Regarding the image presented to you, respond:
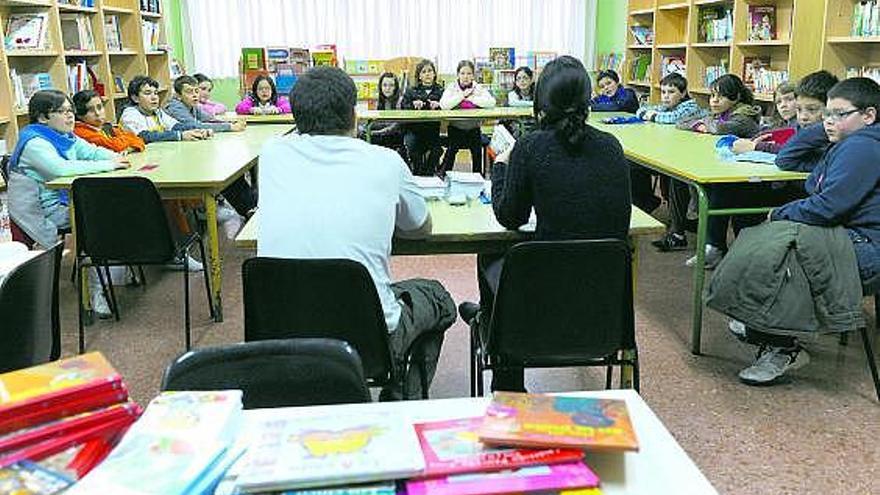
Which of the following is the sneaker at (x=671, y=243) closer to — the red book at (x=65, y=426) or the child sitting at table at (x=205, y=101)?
the child sitting at table at (x=205, y=101)

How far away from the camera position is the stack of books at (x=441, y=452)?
0.91 meters

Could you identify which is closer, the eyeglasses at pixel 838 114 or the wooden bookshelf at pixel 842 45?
the eyeglasses at pixel 838 114

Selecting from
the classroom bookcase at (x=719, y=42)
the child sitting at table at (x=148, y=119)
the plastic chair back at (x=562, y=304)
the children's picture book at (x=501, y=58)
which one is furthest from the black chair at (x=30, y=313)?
the children's picture book at (x=501, y=58)

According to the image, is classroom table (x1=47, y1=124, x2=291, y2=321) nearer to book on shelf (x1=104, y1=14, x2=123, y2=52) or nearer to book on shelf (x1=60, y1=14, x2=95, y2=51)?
book on shelf (x1=60, y1=14, x2=95, y2=51)

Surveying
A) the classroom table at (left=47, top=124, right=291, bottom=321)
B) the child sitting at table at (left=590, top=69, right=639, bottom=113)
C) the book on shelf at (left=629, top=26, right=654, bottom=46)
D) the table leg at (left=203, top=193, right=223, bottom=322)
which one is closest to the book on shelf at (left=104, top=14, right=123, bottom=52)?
the classroom table at (left=47, top=124, right=291, bottom=321)

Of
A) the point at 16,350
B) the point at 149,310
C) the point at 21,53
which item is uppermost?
the point at 21,53

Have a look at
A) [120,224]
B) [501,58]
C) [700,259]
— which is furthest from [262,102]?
[700,259]

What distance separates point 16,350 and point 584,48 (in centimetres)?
745

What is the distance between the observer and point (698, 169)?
311 cm

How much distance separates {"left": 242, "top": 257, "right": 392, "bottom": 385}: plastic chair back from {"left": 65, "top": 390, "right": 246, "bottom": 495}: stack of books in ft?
2.45

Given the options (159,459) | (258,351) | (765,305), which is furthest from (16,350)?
(765,305)

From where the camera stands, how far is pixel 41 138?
341cm

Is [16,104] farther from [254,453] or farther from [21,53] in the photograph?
[254,453]

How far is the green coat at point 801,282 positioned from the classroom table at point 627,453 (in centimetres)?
143
